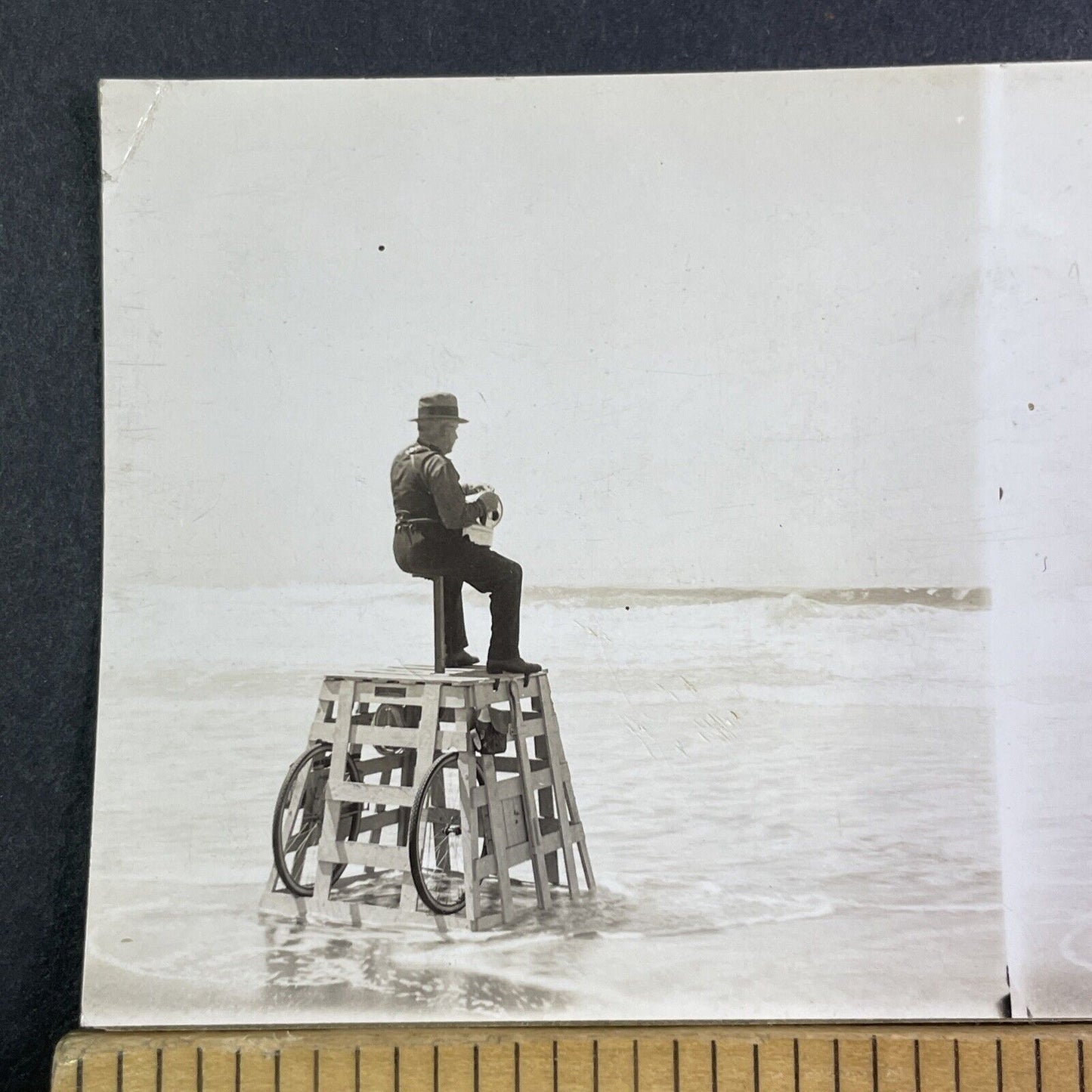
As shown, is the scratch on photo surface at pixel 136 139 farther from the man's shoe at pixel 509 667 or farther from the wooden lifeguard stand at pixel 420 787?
the man's shoe at pixel 509 667

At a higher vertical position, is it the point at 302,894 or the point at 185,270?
the point at 185,270

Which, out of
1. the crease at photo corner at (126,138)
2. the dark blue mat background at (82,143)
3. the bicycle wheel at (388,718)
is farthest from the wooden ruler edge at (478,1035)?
the crease at photo corner at (126,138)

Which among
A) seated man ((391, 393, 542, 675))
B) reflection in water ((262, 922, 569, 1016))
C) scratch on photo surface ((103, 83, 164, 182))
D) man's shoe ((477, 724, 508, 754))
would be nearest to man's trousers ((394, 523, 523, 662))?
seated man ((391, 393, 542, 675))

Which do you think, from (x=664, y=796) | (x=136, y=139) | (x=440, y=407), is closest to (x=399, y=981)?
(x=664, y=796)

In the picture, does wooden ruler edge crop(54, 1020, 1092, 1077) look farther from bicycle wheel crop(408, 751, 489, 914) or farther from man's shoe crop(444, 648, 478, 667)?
man's shoe crop(444, 648, 478, 667)

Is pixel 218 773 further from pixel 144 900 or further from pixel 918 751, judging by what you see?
pixel 918 751

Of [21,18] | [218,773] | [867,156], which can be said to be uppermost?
[21,18]

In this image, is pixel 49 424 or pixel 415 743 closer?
pixel 415 743

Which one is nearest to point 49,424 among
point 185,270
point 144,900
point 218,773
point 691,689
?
point 185,270
